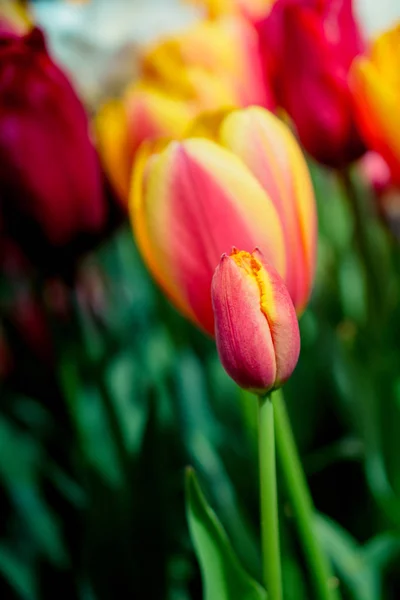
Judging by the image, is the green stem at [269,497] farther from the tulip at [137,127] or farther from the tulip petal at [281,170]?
the tulip at [137,127]

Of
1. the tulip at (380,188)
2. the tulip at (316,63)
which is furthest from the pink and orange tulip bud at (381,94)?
the tulip at (380,188)

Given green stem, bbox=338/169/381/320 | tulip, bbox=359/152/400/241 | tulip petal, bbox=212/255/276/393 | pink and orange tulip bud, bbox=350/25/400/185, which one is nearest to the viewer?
tulip petal, bbox=212/255/276/393

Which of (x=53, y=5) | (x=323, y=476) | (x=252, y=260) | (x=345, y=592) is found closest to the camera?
(x=252, y=260)

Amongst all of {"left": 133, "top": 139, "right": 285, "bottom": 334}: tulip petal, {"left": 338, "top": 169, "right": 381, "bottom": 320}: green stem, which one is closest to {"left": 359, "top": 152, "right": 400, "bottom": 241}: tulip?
{"left": 338, "top": 169, "right": 381, "bottom": 320}: green stem

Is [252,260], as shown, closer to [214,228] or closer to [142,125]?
[214,228]

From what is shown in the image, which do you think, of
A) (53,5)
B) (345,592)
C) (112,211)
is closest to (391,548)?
(345,592)

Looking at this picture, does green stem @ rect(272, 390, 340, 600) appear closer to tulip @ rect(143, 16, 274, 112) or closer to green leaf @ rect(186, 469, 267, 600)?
green leaf @ rect(186, 469, 267, 600)
